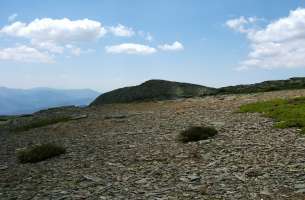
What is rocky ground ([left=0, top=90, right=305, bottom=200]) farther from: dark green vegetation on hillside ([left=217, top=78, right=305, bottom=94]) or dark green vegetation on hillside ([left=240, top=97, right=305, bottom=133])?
dark green vegetation on hillside ([left=217, top=78, right=305, bottom=94])

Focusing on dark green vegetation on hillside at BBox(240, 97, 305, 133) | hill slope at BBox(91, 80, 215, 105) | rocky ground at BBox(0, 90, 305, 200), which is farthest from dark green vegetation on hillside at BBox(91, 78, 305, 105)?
rocky ground at BBox(0, 90, 305, 200)

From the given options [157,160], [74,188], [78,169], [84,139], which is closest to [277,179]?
[157,160]

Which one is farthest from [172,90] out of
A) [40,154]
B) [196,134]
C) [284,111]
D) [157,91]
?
[40,154]

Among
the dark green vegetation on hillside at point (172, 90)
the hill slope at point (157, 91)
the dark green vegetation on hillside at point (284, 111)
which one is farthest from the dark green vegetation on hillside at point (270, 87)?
the dark green vegetation on hillside at point (284, 111)

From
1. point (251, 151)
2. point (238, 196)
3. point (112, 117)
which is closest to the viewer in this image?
point (238, 196)

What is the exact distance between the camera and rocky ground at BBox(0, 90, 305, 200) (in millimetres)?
16375

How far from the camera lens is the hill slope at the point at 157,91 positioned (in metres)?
69.7

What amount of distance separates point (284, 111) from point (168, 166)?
1531cm

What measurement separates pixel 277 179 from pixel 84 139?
18.0 metres

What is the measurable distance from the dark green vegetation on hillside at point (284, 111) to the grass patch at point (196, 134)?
447cm

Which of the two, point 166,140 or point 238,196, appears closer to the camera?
point 238,196

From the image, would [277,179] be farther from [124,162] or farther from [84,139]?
[84,139]

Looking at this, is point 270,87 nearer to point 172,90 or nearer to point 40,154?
point 172,90

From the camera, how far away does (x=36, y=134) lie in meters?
38.5
